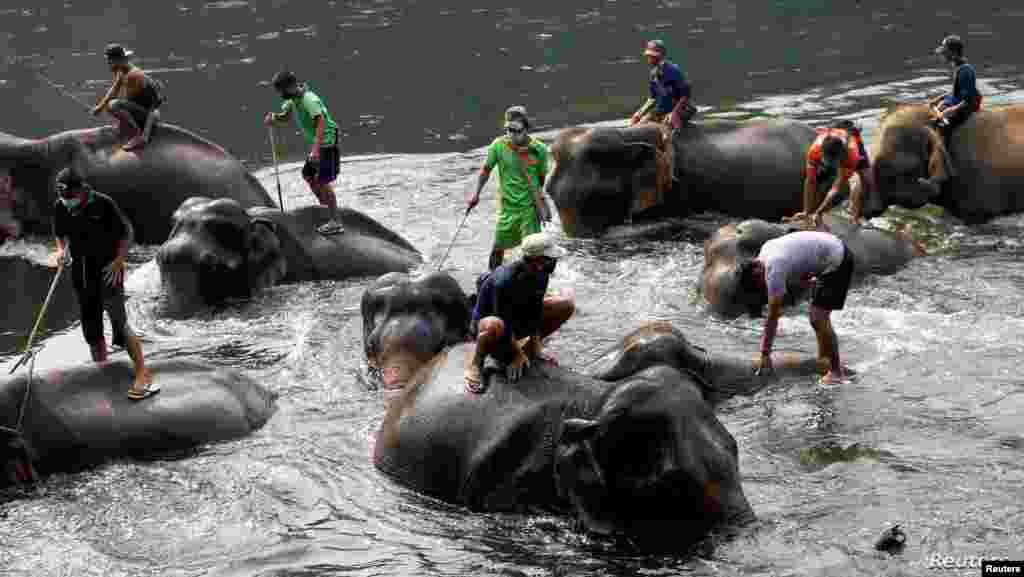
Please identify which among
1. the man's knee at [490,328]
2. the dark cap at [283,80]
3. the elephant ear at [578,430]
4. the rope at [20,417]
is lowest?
the rope at [20,417]

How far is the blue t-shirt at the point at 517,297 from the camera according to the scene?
9.55 metres

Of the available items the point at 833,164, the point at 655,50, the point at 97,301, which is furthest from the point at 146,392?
the point at 655,50

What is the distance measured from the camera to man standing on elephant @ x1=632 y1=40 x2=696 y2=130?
53.4 ft

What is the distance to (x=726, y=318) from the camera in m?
13.2

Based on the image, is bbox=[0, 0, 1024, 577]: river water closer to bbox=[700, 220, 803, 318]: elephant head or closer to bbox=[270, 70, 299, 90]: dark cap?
bbox=[700, 220, 803, 318]: elephant head

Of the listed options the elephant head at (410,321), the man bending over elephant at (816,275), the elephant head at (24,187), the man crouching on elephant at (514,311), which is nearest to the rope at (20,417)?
the elephant head at (410,321)

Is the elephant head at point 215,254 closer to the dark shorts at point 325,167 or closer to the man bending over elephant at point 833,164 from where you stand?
the dark shorts at point 325,167

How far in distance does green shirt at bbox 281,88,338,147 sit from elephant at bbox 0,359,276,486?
13.1ft

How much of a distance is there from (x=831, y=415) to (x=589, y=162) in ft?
19.6

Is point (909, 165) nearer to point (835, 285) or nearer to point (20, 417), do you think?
point (835, 285)

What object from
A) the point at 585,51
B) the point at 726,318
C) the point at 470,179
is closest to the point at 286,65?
the point at 585,51

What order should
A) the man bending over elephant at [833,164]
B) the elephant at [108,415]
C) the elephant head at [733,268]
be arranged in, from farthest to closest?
1. the man bending over elephant at [833,164]
2. the elephant head at [733,268]
3. the elephant at [108,415]

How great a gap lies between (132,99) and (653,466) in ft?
30.2

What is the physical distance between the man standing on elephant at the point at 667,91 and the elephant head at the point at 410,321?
512 cm
